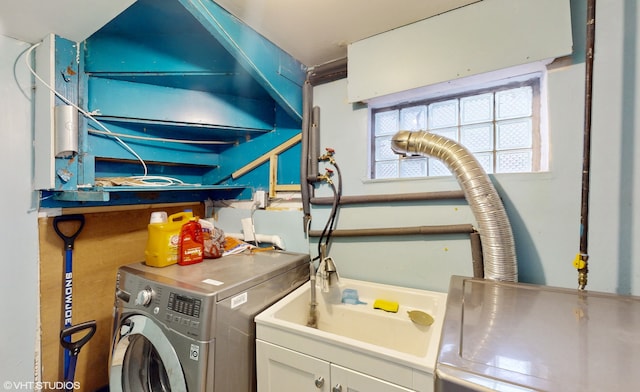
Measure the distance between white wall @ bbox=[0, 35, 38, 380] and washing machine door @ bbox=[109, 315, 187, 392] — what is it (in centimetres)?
46

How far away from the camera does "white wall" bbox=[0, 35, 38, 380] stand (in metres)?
1.12

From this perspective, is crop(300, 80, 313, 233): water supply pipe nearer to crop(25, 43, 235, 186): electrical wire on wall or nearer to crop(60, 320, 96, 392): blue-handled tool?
crop(25, 43, 235, 186): electrical wire on wall

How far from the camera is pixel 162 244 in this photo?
3.98 feet

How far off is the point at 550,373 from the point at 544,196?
82 cm

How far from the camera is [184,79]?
1403 mm

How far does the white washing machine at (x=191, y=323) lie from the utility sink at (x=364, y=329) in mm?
102

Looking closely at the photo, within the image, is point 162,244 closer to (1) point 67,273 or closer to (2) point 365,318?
(1) point 67,273

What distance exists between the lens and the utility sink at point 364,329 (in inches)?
31.7

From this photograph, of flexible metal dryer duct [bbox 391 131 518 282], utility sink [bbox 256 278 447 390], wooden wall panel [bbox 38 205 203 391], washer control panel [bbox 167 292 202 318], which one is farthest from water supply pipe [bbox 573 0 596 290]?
wooden wall panel [bbox 38 205 203 391]

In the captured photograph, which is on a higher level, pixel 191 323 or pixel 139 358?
pixel 191 323

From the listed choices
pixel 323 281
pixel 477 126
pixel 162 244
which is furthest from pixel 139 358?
pixel 477 126

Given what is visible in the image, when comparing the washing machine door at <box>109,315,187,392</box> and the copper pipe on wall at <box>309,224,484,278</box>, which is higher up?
the copper pipe on wall at <box>309,224,484,278</box>

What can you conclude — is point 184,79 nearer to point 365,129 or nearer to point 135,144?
point 135,144

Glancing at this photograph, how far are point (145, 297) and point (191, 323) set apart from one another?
0.91ft
